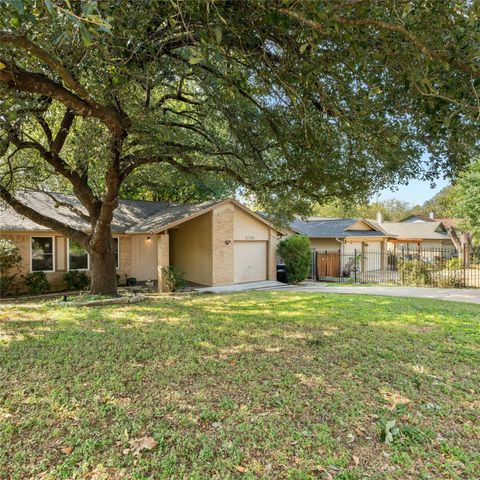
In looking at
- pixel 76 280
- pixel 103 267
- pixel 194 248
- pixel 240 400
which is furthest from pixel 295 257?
pixel 240 400

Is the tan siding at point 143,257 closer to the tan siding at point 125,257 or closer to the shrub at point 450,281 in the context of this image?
the tan siding at point 125,257

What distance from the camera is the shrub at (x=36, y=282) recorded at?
13.4 m

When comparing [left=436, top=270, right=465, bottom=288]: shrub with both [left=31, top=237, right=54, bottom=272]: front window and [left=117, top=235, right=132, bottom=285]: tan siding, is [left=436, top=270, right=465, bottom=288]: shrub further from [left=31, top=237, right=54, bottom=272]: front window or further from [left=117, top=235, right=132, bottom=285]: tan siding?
[left=31, top=237, right=54, bottom=272]: front window

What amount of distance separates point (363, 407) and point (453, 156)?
16.1 feet

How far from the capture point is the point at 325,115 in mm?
5801

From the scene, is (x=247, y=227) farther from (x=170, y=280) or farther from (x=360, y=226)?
(x=360, y=226)

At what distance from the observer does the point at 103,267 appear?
1173 cm

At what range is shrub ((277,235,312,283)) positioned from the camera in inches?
691

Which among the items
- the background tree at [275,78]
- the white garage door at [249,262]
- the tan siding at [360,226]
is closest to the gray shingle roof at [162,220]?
the white garage door at [249,262]

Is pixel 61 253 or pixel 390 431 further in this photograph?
pixel 61 253

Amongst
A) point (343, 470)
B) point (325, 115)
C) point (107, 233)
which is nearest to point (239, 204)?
point (107, 233)

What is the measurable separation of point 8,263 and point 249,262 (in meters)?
9.97

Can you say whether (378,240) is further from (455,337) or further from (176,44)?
(176,44)

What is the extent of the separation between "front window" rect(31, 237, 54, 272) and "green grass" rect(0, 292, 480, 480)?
7.71 meters
